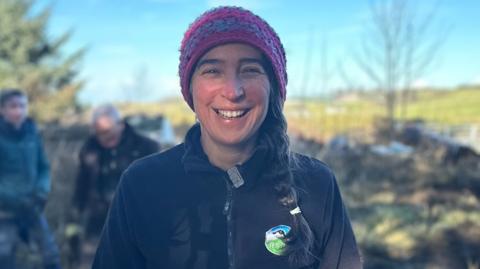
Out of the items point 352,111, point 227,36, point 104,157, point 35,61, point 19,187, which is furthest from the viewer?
point 352,111

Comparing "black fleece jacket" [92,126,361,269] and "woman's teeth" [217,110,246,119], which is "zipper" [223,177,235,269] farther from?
"woman's teeth" [217,110,246,119]

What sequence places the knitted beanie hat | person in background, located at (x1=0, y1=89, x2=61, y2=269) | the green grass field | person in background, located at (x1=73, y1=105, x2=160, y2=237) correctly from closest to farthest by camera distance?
the knitted beanie hat < person in background, located at (x1=73, y1=105, x2=160, y2=237) < person in background, located at (x1=0, y1=89, x2=61, y2=269) < the green grass field

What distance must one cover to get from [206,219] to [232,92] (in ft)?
1.25

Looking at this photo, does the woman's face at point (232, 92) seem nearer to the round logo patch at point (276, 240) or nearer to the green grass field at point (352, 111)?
the round logo patch at point (276, 240)

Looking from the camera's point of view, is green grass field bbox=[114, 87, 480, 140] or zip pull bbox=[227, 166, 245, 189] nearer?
zip pull bbox=[227, 166, 245, 189]

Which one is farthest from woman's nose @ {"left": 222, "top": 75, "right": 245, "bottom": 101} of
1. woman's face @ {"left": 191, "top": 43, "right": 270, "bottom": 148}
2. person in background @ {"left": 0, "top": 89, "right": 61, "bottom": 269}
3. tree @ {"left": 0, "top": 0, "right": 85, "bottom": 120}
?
tree @ {"left": 0, "top": 0, "right": 85, "bottom": 120}

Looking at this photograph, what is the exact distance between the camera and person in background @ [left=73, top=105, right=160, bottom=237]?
13.2ft

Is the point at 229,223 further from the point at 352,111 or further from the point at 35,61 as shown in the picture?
the point at 352,111

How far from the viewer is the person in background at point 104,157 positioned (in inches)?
159

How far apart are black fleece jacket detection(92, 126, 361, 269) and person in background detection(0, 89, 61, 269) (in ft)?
10.2

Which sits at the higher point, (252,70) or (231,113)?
(252,70)

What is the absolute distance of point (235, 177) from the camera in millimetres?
1548

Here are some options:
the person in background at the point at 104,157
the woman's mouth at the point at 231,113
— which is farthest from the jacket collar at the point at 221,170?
the person in background at the point at 104,157

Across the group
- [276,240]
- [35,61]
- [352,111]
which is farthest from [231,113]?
[352,111]
